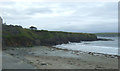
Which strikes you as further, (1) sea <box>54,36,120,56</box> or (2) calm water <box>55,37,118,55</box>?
(2) calm water <box>55,37,118,55</box>

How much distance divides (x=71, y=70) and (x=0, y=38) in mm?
36026

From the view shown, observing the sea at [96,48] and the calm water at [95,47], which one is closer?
the sea at [96,48]

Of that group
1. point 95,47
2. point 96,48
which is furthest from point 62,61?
point 95,47

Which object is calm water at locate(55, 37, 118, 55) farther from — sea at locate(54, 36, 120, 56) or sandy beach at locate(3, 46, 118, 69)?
sandy beach at locate(3, 46, 118, 69)

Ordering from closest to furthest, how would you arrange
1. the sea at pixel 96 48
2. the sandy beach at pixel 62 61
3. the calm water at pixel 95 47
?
the sandy beach at pixel 62 61, the sea at pixel 96 48, the calm water at pixel 95 47

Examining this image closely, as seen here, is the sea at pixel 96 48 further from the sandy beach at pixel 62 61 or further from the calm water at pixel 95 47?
the sandy beach at pixel 62 61

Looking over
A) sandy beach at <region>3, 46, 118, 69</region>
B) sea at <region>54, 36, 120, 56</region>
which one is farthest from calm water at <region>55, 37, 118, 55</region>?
sandy beach at <region>3, 46, 118, 69</region>

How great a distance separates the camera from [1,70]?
46.8 feet

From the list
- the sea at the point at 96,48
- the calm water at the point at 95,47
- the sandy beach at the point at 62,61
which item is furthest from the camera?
the calm water at the point at 95,47

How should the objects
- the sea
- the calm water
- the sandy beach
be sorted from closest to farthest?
the sandy beach < the sea < the calm water

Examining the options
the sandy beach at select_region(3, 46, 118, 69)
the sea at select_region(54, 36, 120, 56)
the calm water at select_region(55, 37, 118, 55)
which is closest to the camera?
the sandy beach at select_region(3, 46, 118, 69)

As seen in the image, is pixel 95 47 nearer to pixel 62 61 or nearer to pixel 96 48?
pixel 96 48

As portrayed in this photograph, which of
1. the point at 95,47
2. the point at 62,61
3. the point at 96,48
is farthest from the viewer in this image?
the point at 95,47

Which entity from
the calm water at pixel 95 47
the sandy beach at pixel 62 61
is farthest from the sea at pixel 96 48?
the sandy beach at pixel 62 61
